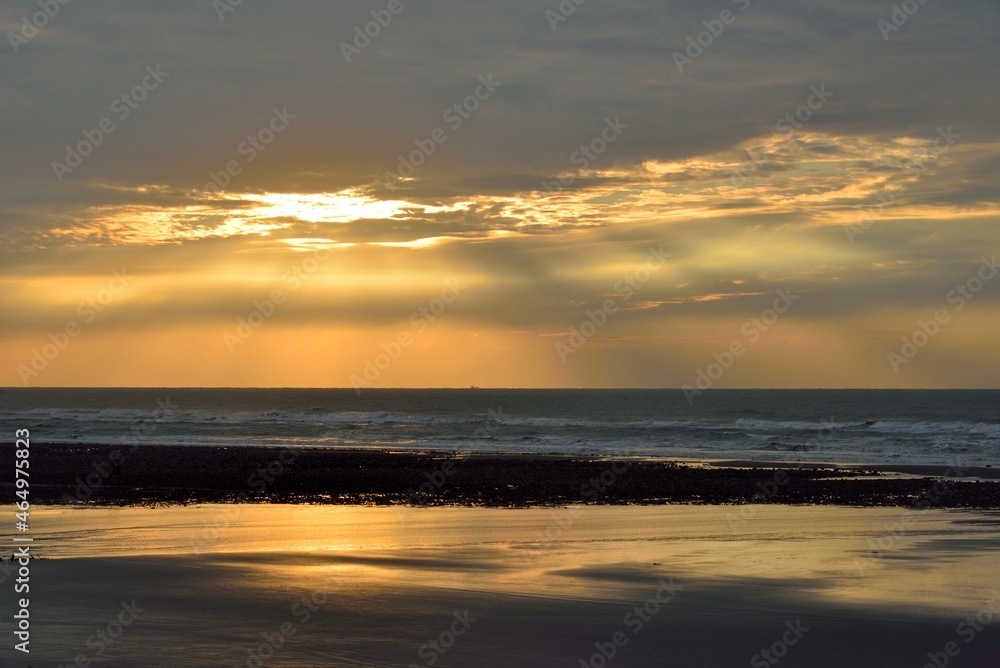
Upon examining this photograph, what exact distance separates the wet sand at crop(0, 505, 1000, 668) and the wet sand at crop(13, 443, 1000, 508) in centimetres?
538

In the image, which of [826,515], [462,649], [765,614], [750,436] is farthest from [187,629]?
[750,436]

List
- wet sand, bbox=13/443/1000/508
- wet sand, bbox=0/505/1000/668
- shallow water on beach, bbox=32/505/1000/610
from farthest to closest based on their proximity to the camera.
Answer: wet sand, bbox=13/443/1000/508
shallow water on beach, bbox=32/505/1000/610
wet sand, bbox=0/505/1000/668

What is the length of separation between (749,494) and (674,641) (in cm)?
1914

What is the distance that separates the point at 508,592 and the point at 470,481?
20.2 metres

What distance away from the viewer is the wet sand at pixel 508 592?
11.5 m

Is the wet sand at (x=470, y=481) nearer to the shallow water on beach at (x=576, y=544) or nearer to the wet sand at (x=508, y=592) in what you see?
the shallow water on beach at (x=576, y=544)

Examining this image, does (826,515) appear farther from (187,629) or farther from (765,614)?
(187,629)

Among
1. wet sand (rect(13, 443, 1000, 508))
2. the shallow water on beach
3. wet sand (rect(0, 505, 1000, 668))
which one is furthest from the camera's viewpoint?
wet sand (rect(13, 443, 1000, 508))

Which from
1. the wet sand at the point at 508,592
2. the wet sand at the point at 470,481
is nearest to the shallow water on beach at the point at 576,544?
the wet sand at the point at 508,592

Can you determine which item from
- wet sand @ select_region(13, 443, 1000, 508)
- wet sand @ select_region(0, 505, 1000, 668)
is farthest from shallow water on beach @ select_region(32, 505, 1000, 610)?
wet sand @ select_region(13, 443, 1000, 508)

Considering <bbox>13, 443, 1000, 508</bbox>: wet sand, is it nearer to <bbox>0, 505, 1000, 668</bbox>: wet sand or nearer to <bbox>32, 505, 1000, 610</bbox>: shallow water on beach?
<bbox>32, 505, 1000, 610</bbox>: shallow water on beach

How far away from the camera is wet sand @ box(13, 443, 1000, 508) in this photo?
2856cm

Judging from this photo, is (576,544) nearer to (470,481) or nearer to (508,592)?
(508,592)

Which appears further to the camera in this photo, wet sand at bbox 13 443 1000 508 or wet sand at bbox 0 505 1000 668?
wet sand at bbox 13 443 1000 508
